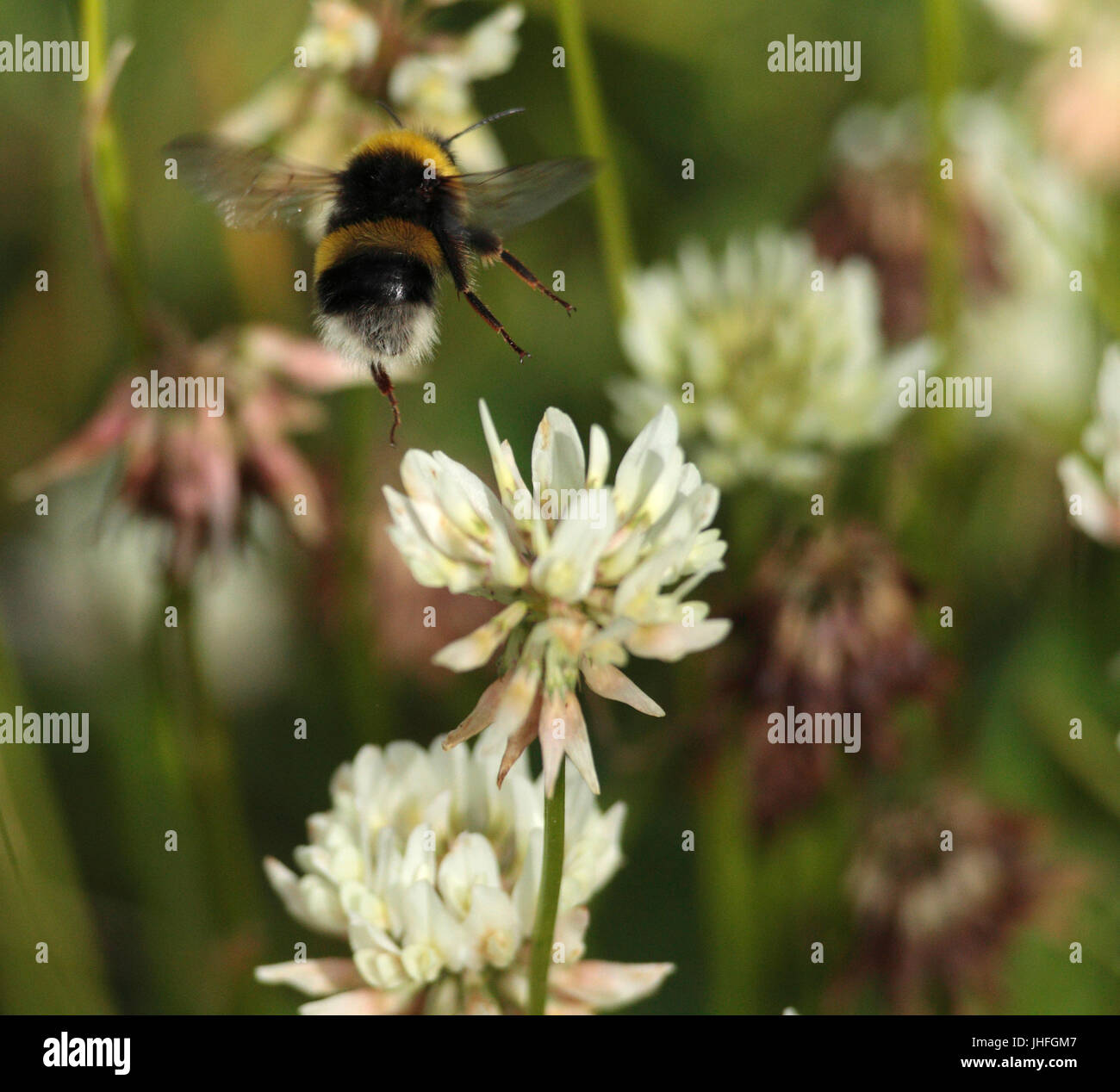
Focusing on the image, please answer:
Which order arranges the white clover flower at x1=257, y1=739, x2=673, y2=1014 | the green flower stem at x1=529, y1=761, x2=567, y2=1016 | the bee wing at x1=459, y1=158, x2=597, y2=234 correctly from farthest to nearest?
the bee wing at x1=459, y1=158, x2=597, y2=234 < the white clover flower at x1=257, y1=739, x2=673, y2=1014 < the green flower stem at x1=529, y1=761, x2=567, y2=1016

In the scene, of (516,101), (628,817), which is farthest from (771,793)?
(516,101)

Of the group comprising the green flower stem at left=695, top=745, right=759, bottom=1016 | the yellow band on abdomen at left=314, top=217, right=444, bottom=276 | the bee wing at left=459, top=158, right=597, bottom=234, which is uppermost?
the bee wing at left=459, top=158, right=597, bottom=234

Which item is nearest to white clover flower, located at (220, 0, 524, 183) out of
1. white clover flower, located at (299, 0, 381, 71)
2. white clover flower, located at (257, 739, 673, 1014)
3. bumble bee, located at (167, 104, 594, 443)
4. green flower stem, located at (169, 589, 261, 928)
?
white clover flower, located at (299, 0, 381, 71)

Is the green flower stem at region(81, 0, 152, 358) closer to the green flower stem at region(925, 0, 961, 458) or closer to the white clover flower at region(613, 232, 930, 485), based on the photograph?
the white clover flower at region(613, 232, 930, 485)

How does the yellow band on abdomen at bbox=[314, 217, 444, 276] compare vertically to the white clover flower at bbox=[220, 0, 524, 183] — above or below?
below

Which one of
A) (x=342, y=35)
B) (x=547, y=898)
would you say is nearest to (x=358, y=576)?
(x=342, y=35)

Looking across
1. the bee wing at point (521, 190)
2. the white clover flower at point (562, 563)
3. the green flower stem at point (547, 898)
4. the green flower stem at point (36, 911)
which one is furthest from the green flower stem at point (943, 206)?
the green flower stem at point (36, 911)

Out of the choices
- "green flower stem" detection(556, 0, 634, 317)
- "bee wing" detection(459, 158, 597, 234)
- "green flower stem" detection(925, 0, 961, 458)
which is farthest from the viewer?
"green flower stem" detection(925, 0, 961, 458)
